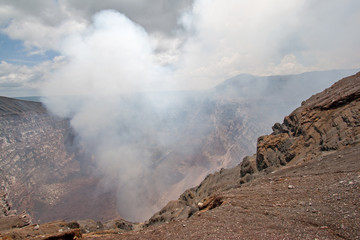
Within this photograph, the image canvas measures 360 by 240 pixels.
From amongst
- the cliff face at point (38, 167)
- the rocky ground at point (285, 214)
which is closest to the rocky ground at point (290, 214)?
the rocky ground at point (285, 214)

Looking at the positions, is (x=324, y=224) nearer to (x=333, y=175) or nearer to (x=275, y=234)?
(x=275, y=234)

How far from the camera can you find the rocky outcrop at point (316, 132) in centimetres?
1734

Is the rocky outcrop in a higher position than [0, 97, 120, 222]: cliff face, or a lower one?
lower

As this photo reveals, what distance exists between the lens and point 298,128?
23438 millimetres

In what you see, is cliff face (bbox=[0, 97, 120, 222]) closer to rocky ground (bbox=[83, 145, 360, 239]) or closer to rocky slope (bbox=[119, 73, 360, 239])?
rocky slope (bbox=[119, 73, 360, 239])

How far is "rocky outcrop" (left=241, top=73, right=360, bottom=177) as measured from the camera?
17344mm

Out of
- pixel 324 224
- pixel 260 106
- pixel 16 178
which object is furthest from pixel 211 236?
pixel 260 106

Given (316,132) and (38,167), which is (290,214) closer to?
(316,132)

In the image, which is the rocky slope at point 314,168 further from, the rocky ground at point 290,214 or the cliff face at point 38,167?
the cliff face at point 38,167

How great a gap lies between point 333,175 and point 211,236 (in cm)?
837

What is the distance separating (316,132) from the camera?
20609 mm

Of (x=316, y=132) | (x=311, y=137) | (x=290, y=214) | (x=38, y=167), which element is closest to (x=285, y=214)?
(x=290, y=214)

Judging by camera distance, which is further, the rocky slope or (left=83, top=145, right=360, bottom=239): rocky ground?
the rocky slope

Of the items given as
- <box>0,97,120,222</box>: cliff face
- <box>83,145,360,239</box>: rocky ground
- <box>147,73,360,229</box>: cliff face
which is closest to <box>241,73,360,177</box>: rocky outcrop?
<box>147,73,360,229</box>: cliff face
